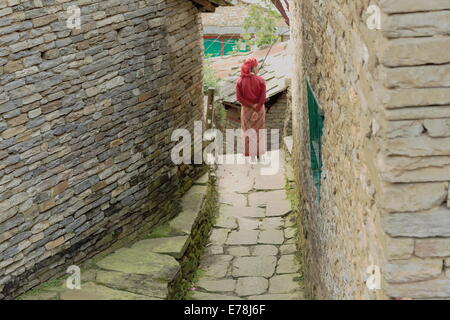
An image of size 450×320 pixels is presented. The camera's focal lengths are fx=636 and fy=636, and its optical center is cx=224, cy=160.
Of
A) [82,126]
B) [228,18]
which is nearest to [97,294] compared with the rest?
[82,126]

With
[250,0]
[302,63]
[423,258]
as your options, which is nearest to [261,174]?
→ [302,63]

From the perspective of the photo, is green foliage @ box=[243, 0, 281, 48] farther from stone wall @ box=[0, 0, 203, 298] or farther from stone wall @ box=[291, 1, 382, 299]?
stone wall @ box=[291, 1, 382, 299]

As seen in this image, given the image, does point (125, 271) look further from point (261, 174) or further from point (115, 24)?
point (261, 174)

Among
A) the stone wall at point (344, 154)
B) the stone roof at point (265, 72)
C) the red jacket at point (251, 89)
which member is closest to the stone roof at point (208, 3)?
the red jacket at point (251, 89)

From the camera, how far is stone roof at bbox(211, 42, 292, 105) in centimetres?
1198

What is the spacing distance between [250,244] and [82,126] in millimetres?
2905

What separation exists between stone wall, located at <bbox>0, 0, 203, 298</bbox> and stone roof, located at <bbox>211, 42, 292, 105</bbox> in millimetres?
4405

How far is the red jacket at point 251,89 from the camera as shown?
28.7ft

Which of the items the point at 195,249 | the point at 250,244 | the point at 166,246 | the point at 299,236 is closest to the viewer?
the point at 166,246

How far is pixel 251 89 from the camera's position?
28.8 ft

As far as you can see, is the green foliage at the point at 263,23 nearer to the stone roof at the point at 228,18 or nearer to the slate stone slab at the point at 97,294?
the stone roof at the point at 228,18

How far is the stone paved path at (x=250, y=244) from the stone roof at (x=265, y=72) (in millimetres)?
2362

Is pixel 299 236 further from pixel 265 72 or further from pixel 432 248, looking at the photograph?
pixel 265 72

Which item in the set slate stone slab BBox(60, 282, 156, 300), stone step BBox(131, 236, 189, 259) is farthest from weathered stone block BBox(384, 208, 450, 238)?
stone step BBox(131, 236, 189, 259)
